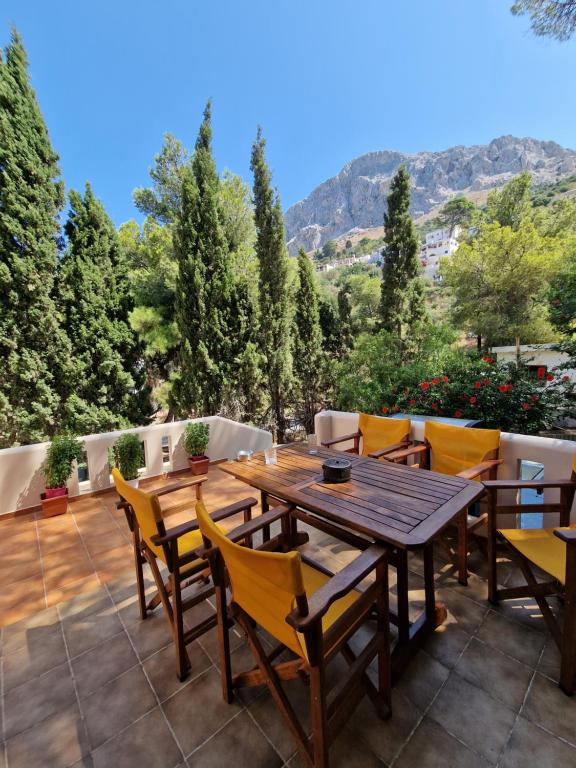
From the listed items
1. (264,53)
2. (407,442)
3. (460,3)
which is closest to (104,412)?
(407,442)

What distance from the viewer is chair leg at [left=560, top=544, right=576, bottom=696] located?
129 centimetres

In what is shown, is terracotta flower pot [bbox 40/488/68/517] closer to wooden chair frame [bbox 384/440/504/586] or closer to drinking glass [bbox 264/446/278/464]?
drinking glass [bbox 264/446/278/464]

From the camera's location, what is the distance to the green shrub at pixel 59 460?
3.37 metres

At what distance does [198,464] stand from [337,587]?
3.59 m

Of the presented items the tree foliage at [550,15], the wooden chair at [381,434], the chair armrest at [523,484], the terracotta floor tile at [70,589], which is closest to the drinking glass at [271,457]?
the wooden chair at [381,434]

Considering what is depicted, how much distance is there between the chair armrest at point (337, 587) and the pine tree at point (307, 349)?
879 centimetres

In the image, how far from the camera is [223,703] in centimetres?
138

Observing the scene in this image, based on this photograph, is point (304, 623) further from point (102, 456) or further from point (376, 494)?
point (102, 456)

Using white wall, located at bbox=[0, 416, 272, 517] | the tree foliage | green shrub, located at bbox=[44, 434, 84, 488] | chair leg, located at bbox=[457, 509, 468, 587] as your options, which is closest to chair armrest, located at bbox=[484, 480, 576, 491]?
chair leg, located at bbox=[457, 509, 468, 587]

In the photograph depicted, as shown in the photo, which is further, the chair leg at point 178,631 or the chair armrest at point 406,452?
the chair armrest at point 406,452

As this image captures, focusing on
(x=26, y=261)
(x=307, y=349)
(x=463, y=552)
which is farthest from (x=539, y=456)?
(x=26, y=261)

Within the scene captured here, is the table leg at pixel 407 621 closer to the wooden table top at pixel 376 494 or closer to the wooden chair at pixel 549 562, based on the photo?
the wooden table top at pixel 376 494

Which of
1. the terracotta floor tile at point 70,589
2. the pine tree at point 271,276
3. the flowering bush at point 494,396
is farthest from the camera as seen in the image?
the pine tree at point 271,276

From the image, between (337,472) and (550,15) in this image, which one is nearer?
(337,472)
